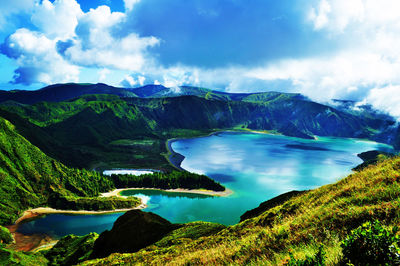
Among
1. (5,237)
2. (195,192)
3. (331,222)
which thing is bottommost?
(5,237)

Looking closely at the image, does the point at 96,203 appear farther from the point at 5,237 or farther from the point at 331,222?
the point at 331,222

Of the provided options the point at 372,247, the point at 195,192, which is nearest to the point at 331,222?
the point at 372,247

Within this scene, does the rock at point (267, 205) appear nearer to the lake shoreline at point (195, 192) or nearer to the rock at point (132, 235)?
the rock at point (132, 235)

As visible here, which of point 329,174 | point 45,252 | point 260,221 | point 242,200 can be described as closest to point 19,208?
point 45,252

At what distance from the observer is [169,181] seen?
165 meters

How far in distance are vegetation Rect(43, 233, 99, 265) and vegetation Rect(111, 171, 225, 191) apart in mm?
81970

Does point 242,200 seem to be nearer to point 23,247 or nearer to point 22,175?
point 23,247

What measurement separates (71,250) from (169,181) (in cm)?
9086

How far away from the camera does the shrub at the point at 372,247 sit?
18.4 ft

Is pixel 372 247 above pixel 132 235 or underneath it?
above

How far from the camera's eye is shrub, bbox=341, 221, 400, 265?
18.4ft

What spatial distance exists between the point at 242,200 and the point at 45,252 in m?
101

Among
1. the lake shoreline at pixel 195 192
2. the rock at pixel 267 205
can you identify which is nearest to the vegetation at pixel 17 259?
the rock at pixel 267 205

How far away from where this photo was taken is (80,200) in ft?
449
